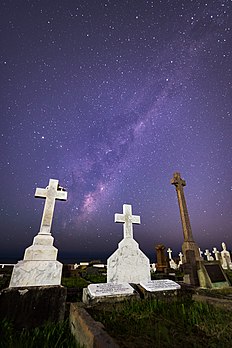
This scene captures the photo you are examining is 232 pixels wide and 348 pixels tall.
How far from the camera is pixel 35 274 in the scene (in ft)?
11.0

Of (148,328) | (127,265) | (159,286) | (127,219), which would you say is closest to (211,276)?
(127,265)

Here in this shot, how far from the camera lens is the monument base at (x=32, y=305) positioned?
262cm

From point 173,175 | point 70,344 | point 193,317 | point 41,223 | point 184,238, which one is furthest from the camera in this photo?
point 173,175

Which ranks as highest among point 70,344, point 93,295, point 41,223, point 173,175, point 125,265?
point 173,175

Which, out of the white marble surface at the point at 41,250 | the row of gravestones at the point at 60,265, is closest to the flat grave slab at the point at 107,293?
the row of gravestones at the point at 60,265

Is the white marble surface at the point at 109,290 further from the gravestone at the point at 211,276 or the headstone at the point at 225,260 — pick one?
the headstone at the point at 225,260

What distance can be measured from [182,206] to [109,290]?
9.18 metres

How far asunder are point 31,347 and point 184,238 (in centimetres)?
1004

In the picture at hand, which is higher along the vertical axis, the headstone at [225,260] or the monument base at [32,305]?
the headstone at [225,260]

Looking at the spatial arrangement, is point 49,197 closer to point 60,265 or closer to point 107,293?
point 60,265

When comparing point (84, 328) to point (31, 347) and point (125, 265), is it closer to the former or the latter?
point (31, 347)

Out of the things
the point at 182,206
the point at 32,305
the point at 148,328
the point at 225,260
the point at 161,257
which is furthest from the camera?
the point at 225,260

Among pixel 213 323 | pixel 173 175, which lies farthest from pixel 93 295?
pixel 173 175

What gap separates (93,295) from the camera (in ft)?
9.55
